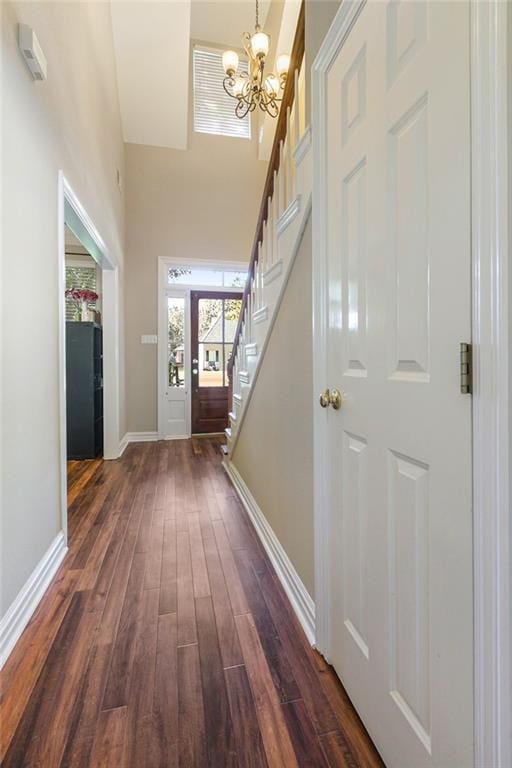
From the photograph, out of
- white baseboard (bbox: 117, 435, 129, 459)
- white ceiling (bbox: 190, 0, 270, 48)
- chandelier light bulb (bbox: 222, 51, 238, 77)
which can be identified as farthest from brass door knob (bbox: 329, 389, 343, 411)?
white ceiling (bbox: 190, 0, 270, 48)

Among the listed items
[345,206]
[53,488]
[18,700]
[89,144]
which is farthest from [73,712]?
[89,144]

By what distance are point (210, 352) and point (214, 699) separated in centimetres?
457

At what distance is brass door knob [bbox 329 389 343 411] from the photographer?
43.9 inches

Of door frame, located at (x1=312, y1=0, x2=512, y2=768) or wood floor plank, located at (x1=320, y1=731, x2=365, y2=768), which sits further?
wood floor plank, located at (x1=320, y1=731, x2=365, y2=768)

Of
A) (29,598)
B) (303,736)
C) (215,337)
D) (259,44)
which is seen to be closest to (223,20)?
(259,44)

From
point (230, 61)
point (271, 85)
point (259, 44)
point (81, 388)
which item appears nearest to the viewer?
point (259, 44)

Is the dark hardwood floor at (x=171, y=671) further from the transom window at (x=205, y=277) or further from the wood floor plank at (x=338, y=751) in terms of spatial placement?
the transom window at (x=205, y=277)

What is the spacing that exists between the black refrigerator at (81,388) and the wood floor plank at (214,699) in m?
2.98

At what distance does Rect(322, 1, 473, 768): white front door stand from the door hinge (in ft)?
0.04

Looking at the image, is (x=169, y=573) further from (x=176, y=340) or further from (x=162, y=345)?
(x=176, y=340)

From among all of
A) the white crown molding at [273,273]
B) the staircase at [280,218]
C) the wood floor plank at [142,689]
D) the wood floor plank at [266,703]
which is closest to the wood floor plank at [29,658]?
the wood floor plank at [142,689]

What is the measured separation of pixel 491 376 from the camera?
0.57 m

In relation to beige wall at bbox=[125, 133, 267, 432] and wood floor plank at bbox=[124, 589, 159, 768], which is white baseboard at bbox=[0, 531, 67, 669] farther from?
beige wall at bbox=[125, 133, 267, 432]

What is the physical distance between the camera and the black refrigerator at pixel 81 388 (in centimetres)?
386
